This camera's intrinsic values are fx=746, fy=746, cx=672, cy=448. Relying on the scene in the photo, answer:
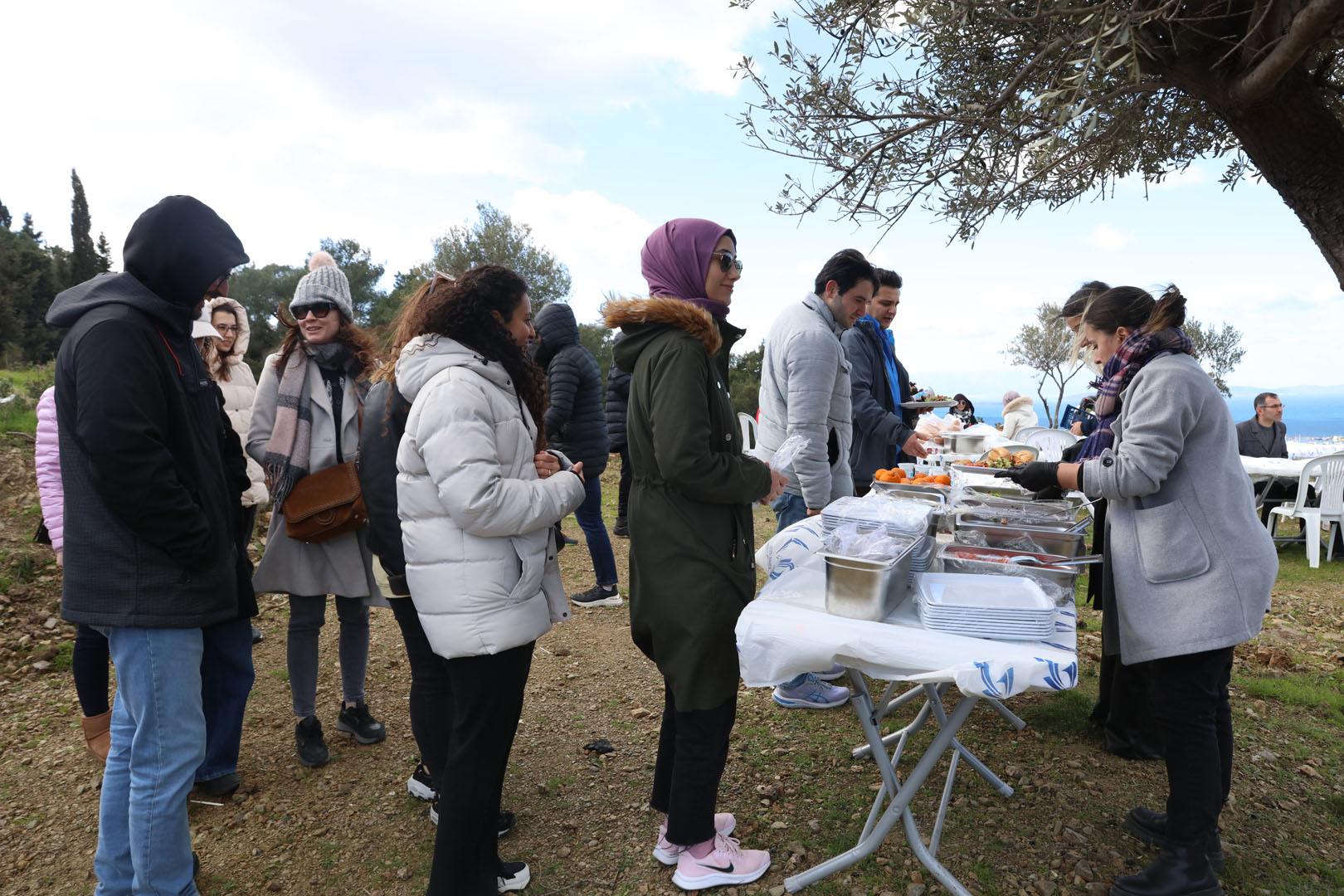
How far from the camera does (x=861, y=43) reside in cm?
363

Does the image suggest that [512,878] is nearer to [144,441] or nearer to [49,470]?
[144,441]

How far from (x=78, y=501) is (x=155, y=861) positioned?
3.20 feet

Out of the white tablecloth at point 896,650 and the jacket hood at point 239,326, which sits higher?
the jacket hood at point 239,326

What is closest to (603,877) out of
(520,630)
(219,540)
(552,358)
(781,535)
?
(520,630)

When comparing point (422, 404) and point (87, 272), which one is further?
point (87, 272)

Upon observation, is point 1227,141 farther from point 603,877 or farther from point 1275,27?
point 603,877

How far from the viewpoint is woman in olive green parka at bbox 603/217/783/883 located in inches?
79.6

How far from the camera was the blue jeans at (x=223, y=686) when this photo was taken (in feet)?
8.85

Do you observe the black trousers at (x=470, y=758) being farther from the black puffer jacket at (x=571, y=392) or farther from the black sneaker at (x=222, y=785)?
the black puffer jacket at (x=571, y=392)

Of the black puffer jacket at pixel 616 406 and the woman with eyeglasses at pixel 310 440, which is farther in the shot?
the black puffer jacket at pixel 616 406

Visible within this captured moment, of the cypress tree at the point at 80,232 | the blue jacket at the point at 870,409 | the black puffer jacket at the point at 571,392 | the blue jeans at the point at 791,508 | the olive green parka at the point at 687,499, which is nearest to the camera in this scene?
the olive green parka at the point at 687,499

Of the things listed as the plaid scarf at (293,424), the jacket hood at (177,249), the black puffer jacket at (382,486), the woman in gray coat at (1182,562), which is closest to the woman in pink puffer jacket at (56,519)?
the plaid scarf at (293,424)

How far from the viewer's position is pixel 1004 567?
1.99 meters

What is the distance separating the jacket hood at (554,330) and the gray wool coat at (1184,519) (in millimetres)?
3754
